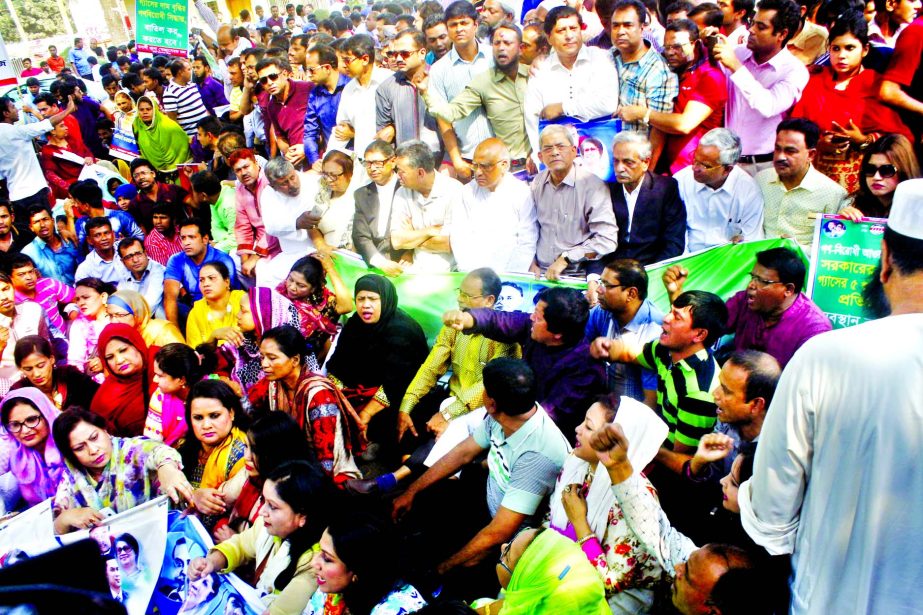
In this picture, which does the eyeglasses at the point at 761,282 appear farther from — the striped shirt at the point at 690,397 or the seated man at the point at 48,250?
the seated man at the point at 48,250

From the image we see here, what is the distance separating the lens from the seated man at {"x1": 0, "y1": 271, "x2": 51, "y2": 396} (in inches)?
233

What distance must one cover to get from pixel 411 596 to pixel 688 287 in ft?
8.98

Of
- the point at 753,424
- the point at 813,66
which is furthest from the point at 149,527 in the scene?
the point at 813,66

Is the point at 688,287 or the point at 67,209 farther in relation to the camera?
the point at 67,209

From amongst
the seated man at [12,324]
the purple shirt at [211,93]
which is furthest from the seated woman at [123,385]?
the purple shirt at [211,93]

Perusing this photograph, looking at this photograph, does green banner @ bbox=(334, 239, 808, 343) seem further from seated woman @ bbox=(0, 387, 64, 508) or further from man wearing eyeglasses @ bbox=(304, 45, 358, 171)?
man wearing eyeglasses @ bbox=(304, 45, 358, 171)

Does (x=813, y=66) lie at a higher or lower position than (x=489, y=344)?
higher

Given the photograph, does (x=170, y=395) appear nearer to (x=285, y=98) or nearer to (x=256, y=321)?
(x=256, y=321)

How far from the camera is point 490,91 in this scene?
6.16 metres

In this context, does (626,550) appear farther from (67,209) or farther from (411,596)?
(67,209)

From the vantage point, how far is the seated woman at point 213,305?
5691 mm

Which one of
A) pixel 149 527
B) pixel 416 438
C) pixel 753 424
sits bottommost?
pixel 416 438

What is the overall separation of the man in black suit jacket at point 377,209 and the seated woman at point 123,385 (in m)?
1.81

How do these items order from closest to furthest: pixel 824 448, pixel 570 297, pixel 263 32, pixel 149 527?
pixel 824 448, pixel 149 527, pixel 570 297, pixel 263 32
